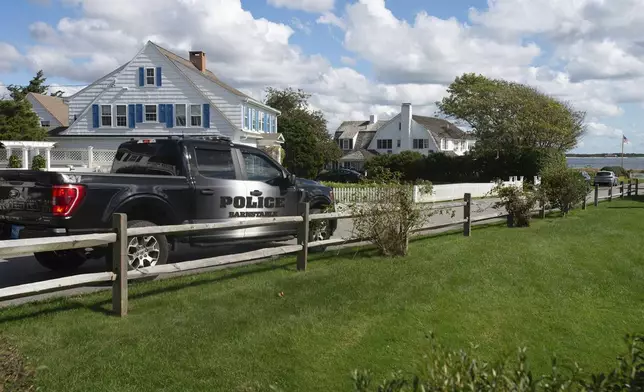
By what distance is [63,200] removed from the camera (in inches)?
278

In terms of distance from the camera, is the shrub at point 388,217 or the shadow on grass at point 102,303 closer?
the shadow on grass at point 102,303

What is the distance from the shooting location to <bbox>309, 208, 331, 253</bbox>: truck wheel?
1009 centimetres

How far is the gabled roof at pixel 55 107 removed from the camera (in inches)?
1962

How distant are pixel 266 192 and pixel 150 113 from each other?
99.2ft

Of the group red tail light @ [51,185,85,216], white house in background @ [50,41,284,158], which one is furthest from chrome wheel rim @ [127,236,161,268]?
white house in background @ [50,41,284,158]

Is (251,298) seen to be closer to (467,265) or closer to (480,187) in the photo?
(467,265)

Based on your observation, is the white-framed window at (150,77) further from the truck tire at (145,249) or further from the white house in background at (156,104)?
the truck tire at (145,249)

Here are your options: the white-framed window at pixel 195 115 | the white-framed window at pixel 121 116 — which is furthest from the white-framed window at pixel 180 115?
the white-framed window at pixel 121 116

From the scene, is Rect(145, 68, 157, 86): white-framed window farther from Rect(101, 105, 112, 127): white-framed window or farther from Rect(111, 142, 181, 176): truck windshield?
Rect(111, 142, 181, 176): truck windshield

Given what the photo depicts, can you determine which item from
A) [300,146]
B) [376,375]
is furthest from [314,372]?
[300,146]

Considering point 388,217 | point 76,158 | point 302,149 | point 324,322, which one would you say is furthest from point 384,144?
point 324,322

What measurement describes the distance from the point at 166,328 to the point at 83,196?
255cm

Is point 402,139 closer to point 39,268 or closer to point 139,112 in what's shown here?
point 139,112

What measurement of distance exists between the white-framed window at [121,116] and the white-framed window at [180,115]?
10.9 feet
